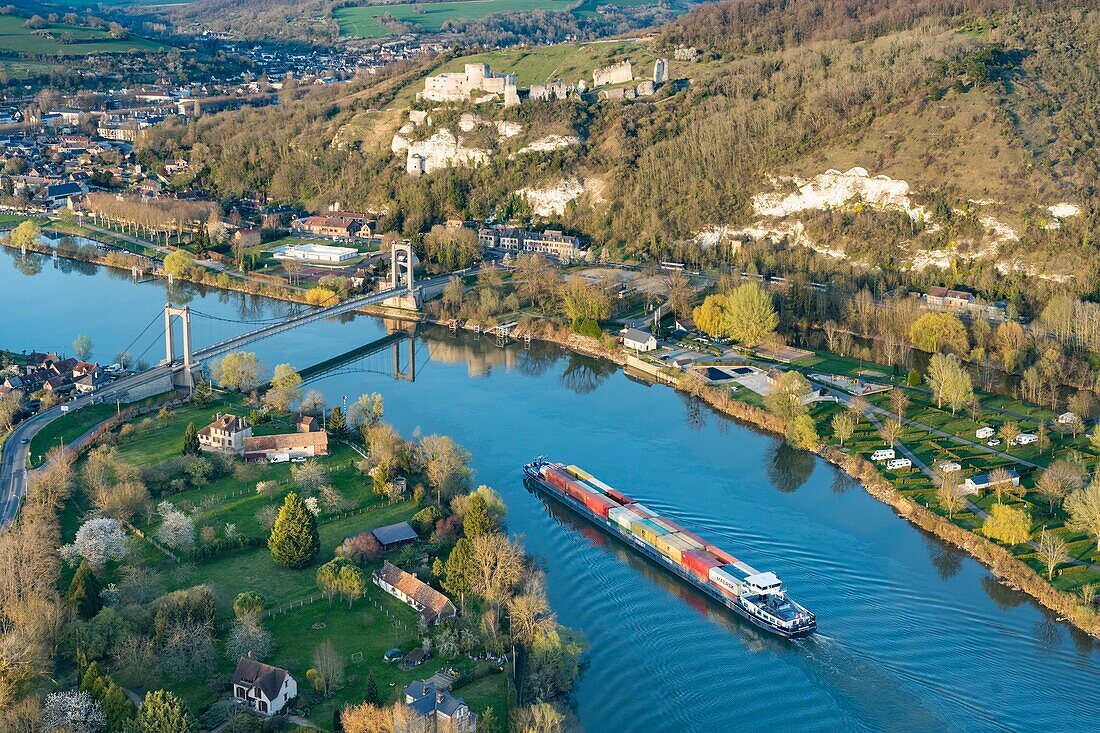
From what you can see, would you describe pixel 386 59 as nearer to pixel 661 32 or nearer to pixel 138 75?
pixel 138 75

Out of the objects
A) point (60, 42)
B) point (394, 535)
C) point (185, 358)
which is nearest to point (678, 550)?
point (394, 535)

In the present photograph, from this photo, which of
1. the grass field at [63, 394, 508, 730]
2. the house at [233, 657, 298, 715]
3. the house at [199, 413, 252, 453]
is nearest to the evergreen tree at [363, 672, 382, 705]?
the grass field at [63, 394, 508, 730]

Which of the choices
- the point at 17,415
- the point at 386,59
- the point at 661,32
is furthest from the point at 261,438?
the point at 386,59

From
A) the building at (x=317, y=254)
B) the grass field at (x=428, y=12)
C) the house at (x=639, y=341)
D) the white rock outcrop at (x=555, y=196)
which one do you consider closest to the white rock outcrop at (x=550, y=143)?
the white rock outcrop at (x=555, y=196)

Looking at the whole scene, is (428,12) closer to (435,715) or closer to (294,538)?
(294,538)

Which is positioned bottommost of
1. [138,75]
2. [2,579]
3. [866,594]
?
[866,594]

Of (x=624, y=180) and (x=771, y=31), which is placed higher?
(x=771, y=31)
